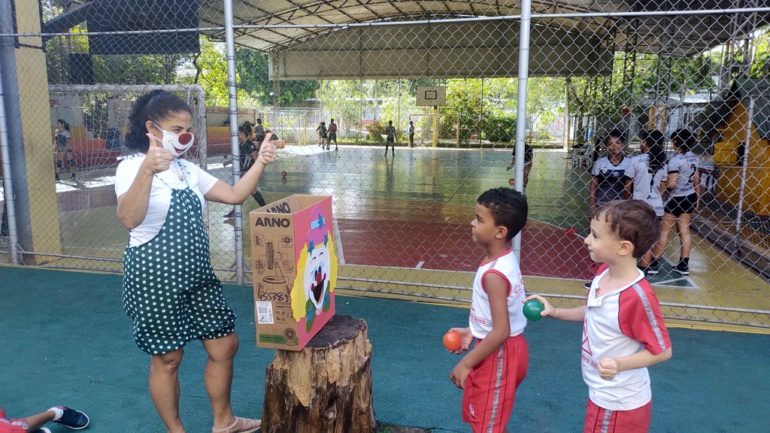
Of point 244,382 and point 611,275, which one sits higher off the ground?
point 611,275

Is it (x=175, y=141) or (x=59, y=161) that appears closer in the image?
(x=175, y=141)

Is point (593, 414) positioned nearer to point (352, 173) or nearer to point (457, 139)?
point (352, 173)

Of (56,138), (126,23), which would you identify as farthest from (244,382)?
(56,138)

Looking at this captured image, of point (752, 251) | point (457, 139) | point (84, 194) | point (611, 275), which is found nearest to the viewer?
point (611, 275)

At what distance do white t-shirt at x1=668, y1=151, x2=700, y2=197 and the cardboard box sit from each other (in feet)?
15.6

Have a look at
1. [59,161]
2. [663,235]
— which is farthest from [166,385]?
[59,161]

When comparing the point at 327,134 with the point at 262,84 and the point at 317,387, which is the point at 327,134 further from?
the point at 317,387

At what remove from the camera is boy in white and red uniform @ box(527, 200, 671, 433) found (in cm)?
189

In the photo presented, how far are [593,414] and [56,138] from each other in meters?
13.6

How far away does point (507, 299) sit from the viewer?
224 centimetres

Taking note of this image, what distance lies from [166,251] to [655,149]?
5.76 m

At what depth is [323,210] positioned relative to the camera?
9.09ft

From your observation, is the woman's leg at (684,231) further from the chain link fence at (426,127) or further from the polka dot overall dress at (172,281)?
the polka dot overall dress at (172,281)

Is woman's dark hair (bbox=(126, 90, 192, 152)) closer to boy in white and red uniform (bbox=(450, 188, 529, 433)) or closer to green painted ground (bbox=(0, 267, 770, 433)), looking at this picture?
boy in white and red uniform (bbox=(450, 188, 529, 433))
